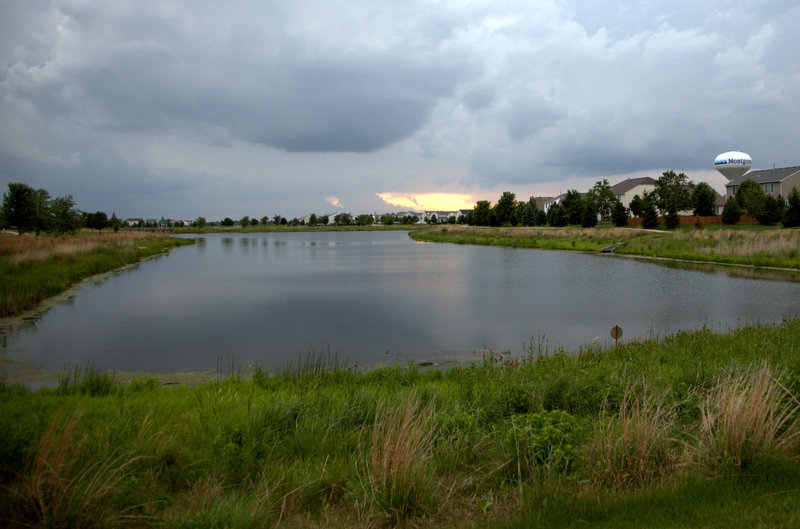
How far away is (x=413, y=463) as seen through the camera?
421 centimetres

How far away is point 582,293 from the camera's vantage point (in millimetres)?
20156

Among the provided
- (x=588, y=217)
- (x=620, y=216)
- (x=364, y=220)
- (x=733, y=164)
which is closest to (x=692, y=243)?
(x=620, y=216)

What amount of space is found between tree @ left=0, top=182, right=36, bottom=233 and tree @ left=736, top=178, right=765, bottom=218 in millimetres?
63948

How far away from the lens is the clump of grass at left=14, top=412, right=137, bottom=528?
3.57m

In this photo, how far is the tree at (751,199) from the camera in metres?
50.4

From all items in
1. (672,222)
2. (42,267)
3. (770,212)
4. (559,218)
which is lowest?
(42,267)

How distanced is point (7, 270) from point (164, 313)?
8652 millimetres

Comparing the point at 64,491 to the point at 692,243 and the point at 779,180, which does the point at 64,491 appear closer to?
the point at 692,243

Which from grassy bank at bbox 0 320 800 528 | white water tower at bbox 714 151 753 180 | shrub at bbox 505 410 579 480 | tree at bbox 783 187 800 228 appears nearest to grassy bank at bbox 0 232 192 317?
grassy bank at bbox 0 320 800 528

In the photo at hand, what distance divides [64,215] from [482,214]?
231 ft

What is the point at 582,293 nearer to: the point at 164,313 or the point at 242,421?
the point at 164,313

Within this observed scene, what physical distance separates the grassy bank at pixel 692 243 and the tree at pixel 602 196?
1975cm

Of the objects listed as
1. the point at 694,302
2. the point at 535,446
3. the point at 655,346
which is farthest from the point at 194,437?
the point at 694,302

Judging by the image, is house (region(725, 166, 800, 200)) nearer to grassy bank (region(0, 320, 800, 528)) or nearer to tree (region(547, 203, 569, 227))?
tree (region(547, 203, 569, 227))
